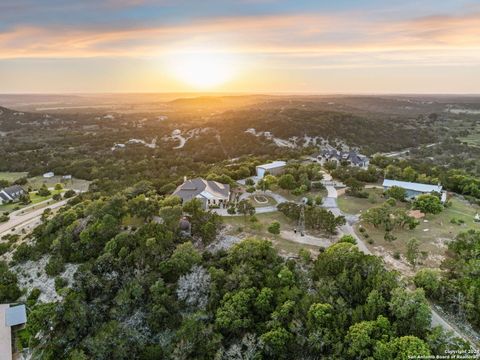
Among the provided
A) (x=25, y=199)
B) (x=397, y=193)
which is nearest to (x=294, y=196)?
(x=397, y=193)

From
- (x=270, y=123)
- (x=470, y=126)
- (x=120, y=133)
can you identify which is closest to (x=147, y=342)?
(x=270, y=123)

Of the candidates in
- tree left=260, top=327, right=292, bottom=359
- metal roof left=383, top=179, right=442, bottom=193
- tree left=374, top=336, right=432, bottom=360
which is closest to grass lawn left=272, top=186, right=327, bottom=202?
metal roof left=383, top=179, right=442, bottom=193

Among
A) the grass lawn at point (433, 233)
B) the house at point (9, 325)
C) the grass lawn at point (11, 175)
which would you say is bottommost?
the house at point (9, 325)

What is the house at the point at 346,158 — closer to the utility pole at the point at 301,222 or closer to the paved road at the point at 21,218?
the utility pole at the point at 301,222

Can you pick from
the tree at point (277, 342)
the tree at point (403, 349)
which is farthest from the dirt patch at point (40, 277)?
the tree at point (403, 349)

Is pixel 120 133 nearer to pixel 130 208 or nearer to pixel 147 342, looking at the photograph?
pixel 130 208

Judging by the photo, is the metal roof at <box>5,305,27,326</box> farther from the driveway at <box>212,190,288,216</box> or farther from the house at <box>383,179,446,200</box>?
the house at <box>383,179,446,200</box>
